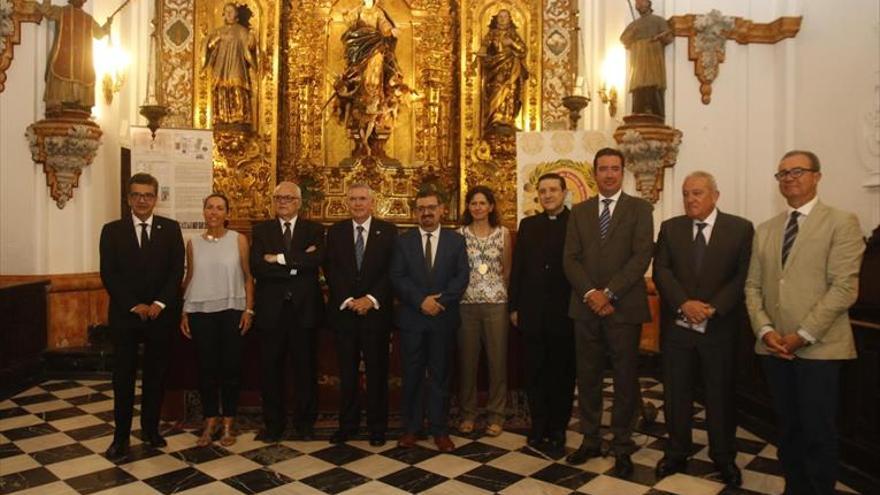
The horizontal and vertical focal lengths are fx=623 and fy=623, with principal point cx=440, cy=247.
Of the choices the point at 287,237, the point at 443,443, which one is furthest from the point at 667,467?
the point at 287,237

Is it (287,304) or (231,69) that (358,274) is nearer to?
(287,304)

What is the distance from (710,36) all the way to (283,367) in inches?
200

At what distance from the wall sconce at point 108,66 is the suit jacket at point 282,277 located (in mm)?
3879

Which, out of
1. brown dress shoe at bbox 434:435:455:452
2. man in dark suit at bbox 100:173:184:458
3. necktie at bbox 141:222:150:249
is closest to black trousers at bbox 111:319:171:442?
man in dark suit at bbox 100:173:184:458

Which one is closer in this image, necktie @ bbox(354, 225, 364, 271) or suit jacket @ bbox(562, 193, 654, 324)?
suit jacket @ bbox(562, 193, 654, 324)

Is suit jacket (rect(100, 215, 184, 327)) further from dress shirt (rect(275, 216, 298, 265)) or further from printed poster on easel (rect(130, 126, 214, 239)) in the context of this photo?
printed poster on easel (rect(130, 126, 214, 239))

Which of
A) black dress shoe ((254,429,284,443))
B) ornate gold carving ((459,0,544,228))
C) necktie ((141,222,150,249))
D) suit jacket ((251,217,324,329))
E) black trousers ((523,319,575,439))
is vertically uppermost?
ornate gold carving ((459,0,544,228))

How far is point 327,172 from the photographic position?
7.93 meters

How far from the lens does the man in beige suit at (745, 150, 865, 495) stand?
9.43ft

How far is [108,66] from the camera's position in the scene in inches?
265

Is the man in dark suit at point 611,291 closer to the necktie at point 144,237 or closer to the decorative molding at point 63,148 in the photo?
the necktie at point 144,237

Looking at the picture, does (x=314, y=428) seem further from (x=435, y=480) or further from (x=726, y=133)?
(x=726, y=133)

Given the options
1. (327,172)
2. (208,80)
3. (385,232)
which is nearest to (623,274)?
(385,232)

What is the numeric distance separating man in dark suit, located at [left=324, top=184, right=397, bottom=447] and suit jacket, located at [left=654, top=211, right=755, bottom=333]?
1767 millimetres
